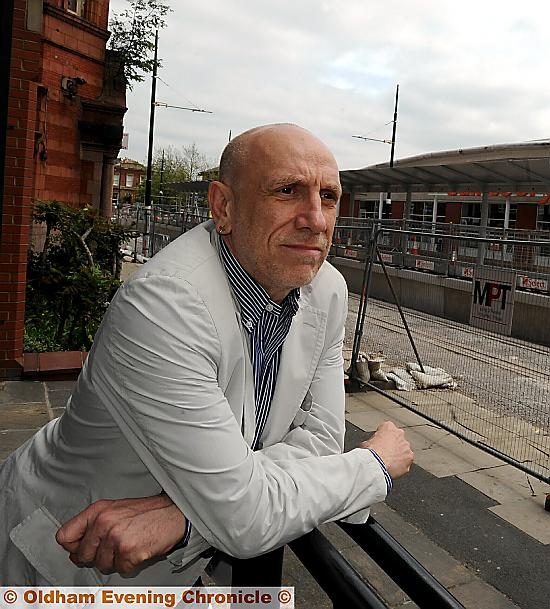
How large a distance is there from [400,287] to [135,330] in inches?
253

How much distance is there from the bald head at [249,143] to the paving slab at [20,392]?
175 inches

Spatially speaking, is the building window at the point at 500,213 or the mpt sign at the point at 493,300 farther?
the building window at the point at 500,213

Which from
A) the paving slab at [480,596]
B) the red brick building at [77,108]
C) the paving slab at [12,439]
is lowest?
the paving slab at [480,596]

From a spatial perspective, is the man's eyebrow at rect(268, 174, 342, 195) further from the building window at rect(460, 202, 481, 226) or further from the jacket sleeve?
the building window at rect(460, 202, 481, 226)

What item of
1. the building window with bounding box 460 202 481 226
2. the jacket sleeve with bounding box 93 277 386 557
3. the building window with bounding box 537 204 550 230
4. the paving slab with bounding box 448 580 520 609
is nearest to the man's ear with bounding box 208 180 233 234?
the jacket sleeve with bounding box 93 277 386 557

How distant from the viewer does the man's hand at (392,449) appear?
1.44 metres

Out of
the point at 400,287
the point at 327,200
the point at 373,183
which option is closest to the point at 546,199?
the point at 373,183

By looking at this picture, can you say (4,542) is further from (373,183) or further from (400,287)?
(373,183)

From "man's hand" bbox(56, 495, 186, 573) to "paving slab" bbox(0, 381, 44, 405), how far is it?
14.7 feet

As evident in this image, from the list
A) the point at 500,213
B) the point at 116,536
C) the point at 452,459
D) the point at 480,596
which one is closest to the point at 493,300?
the point at 452,459

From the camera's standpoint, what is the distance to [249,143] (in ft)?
4.52

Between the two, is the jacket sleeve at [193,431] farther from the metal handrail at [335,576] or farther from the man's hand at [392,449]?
the man's hand at [392,449]

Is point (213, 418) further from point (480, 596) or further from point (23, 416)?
point (23, 416)

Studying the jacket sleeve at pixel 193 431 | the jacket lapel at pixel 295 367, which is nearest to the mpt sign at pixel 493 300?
the jacket lapel at pixel 295 367
